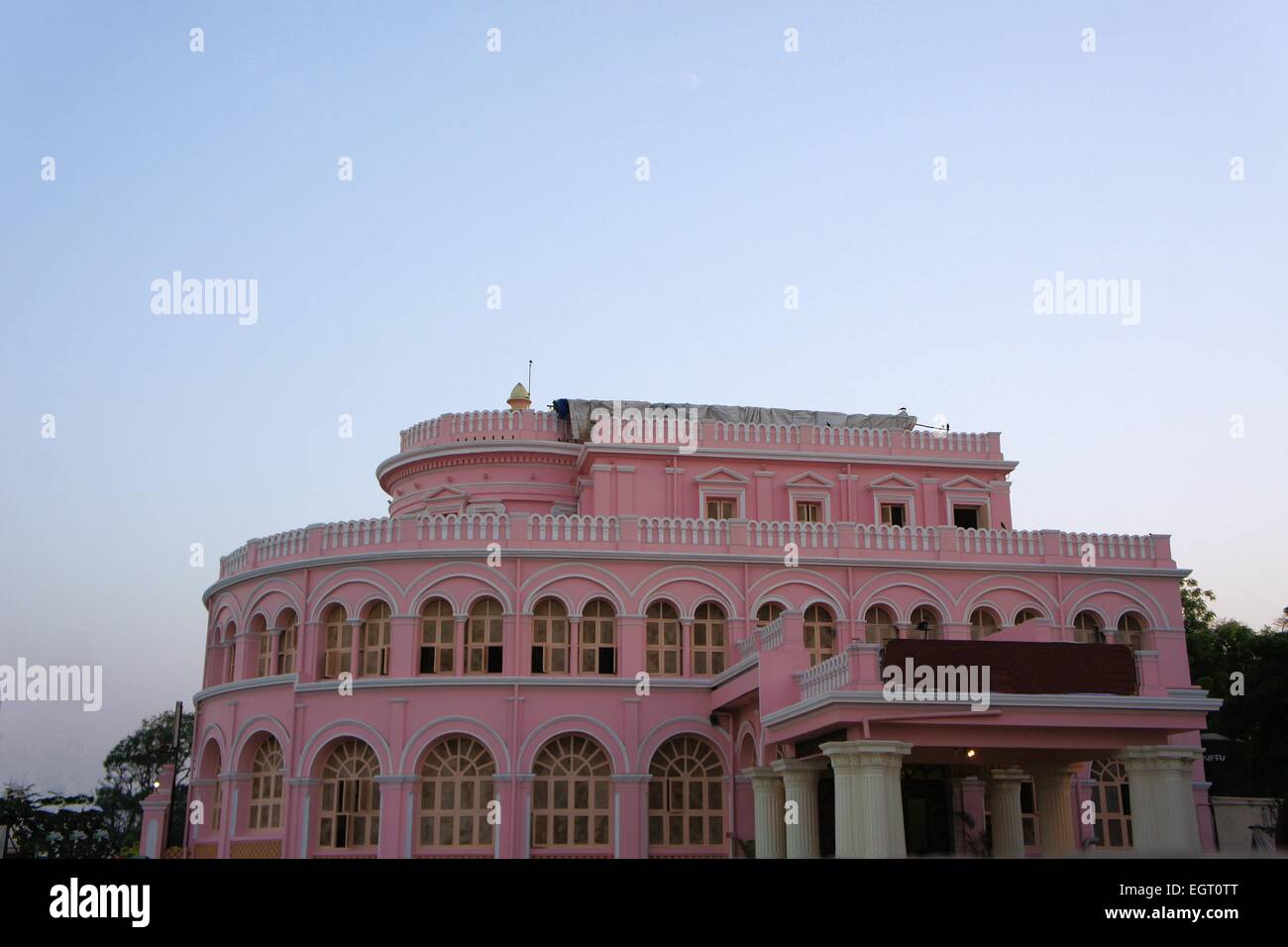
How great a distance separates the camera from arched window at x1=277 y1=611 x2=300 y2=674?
24.4 meters

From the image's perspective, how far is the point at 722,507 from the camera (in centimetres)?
2752

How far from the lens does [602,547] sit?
24.4 metres

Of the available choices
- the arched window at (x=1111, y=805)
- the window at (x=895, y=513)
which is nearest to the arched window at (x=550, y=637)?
the window at (x=895, y=513)

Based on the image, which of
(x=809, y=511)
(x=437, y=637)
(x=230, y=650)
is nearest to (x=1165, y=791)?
(x=809, y=511)

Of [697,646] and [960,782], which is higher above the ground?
[697,646]

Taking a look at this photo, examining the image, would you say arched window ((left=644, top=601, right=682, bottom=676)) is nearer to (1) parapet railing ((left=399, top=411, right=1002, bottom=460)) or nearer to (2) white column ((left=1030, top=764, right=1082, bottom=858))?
(1) parapet railing ((left=399, top=411, right=1002, bottom=460))

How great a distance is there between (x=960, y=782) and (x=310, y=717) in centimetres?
1242

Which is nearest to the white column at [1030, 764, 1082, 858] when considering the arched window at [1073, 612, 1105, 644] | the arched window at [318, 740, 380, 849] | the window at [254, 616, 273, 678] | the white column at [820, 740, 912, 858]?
the white column at [820, 740, 912, 858]

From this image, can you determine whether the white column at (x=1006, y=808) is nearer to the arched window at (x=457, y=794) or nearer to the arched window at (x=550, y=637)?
the arched window at (x=550, y=637)

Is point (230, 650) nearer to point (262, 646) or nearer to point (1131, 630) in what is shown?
point (262, 646)

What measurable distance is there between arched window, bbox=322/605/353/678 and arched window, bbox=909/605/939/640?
11248 millimetres
